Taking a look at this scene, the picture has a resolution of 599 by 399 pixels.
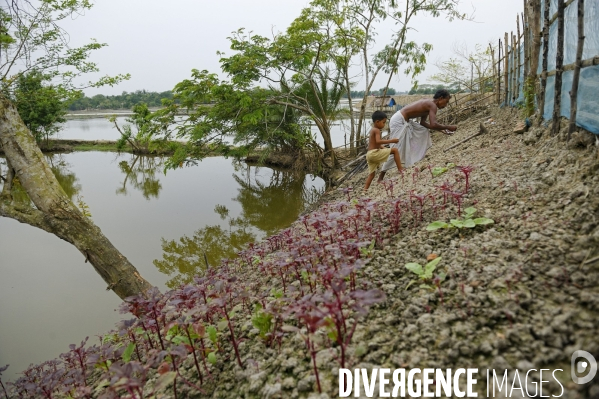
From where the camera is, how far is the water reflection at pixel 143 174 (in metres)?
13.1

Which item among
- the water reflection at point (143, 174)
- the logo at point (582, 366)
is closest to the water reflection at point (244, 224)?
the water reflection at point (143, 174)

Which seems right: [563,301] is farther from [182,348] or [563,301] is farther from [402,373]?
[182,348]

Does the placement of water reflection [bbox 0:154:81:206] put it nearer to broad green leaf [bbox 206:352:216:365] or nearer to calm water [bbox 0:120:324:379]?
calm water [bbox 0:120:324:379]

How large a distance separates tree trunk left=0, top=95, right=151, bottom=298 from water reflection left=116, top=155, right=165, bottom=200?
8117 mm

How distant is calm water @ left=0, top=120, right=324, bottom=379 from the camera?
473 centimetres

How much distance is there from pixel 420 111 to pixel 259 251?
10.4 ft

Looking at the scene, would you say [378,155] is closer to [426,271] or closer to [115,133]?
[426,271]

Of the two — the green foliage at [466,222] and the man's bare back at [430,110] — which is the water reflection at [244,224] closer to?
the green foliage at [466,222]

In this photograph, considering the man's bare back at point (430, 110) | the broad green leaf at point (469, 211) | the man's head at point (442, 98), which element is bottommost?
the broad green leaf at point (469, 211)

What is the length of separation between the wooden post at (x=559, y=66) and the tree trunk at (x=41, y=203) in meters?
4.99

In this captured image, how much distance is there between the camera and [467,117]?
34.6ft

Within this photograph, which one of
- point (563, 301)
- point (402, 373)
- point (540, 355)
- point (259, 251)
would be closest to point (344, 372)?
point (402, 373)

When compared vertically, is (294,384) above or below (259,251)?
above

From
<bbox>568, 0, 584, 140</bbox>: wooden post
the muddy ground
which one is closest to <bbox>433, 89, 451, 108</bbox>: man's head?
<bbox>568, 0, 584, 140</bbox>: wooden post
